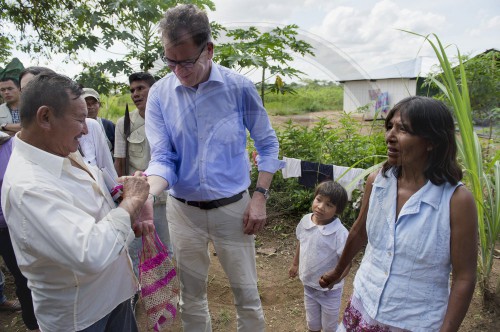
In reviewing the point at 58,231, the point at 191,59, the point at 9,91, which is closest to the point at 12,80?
the point at 9,91

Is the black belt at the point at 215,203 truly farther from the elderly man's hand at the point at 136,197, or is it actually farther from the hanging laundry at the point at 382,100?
the hanging laundry at the point at 382,100

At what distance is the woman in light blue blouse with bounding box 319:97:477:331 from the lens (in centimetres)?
106

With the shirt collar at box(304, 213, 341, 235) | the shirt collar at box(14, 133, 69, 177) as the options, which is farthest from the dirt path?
the shirt collar at box(14, 133, 69, 177)

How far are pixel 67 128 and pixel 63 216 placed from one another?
32 cm

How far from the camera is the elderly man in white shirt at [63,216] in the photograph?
39.1 inches

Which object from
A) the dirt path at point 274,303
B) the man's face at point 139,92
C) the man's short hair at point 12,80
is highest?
the man's short hair at point 12,80

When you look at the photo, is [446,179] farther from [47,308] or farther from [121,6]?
[121,6]

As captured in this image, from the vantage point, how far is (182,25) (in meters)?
1.43

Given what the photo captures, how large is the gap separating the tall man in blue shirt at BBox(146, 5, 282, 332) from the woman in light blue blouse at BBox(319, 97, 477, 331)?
69 cm

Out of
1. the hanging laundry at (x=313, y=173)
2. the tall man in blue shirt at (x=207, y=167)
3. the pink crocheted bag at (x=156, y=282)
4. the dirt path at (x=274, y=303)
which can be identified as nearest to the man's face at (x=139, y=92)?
the tall man in blue shirt at (x=207, y=167)

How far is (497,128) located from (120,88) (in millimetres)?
4541

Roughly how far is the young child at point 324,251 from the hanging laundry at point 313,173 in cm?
136

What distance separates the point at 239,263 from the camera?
1.75 m

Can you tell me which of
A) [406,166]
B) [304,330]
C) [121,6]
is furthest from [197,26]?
[121,6]
